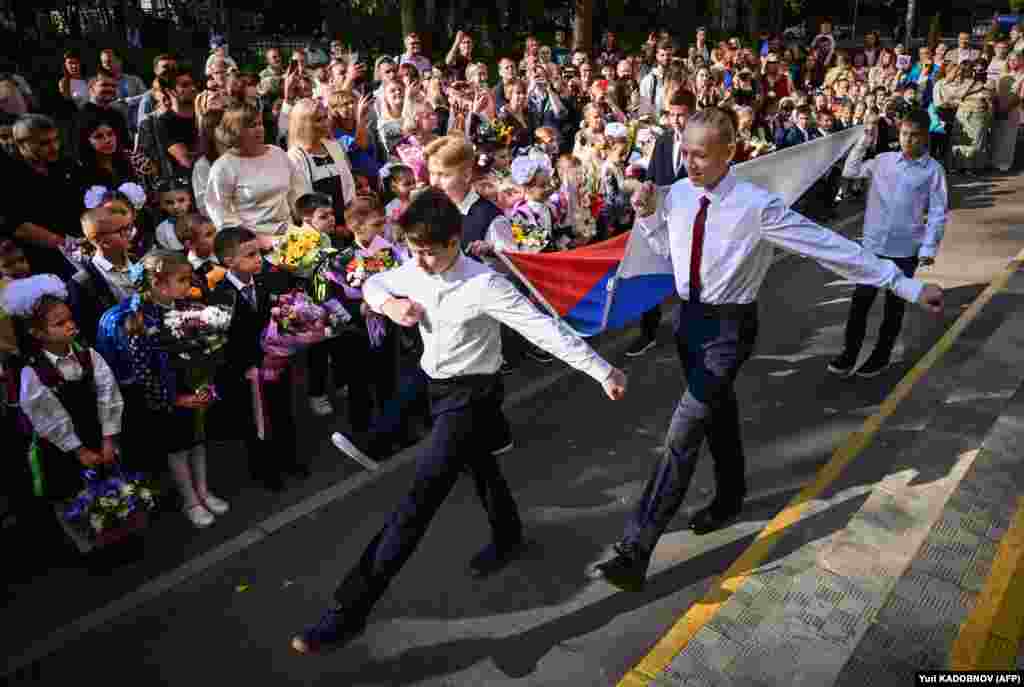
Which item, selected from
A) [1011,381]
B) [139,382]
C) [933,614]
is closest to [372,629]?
[139,382]

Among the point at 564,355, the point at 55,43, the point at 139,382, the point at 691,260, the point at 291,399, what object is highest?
the point at 55,43

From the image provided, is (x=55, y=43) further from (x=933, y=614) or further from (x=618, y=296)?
(x=933, y=614)

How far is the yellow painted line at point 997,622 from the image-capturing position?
354 cm

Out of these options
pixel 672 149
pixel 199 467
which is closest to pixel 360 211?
pixel 199 467

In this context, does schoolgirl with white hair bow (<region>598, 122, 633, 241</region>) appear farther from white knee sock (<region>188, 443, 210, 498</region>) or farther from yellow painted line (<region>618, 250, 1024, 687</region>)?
white knee sock (<region>188, 443, 210, 498</region>)

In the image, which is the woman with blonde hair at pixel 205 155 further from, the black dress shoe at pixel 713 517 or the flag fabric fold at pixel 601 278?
the black dress shoe at pixel 713 517

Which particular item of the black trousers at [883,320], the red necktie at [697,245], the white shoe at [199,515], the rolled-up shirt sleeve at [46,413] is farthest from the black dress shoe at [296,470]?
the black trousers at [883,320]

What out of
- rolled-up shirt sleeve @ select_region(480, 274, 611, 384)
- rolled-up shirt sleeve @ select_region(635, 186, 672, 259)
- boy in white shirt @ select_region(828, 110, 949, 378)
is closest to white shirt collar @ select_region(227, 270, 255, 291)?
rolled-up shirt sleeve @ select_region(480, 274, 611, 384)

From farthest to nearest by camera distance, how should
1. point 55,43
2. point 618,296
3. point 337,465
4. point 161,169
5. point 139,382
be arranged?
point 55,43
point 161,169
point 618,296
point 337,465
point 139,382

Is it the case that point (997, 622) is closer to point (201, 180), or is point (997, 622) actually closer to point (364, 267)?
point (364, 267)

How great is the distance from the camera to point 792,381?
6.63 m

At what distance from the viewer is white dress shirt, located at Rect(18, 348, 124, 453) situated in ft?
13.6

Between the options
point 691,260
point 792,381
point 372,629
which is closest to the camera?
point 372,629

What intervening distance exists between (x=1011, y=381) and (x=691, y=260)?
3512 millimetres
